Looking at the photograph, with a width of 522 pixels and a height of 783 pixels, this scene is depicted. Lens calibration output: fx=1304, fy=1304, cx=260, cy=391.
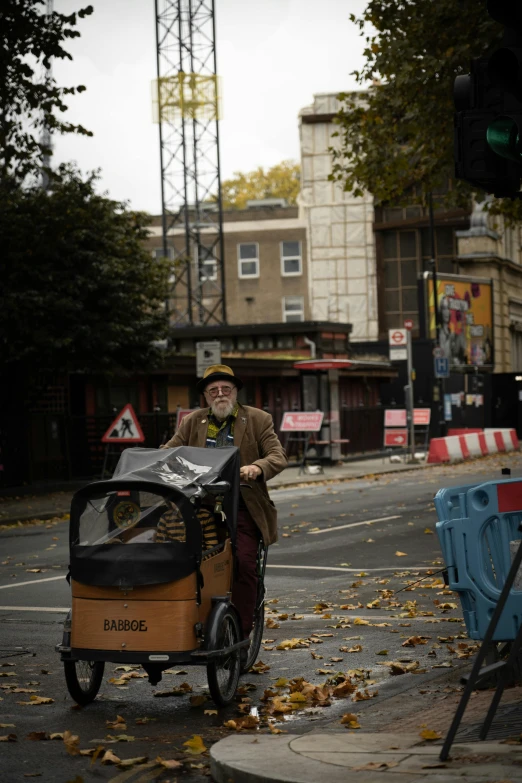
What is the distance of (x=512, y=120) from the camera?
6.10m

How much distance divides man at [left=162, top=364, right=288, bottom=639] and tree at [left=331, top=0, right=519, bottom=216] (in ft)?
46.7

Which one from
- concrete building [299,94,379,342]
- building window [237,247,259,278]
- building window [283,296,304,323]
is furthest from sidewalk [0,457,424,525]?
building window [237,247,259,278]

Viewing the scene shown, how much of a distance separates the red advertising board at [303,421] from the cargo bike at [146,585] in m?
26.1

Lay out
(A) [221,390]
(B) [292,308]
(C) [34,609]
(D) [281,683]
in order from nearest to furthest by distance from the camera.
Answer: (D) [281,683]
(A) [221,390]
(C) [34,609]
(B) [292,308]

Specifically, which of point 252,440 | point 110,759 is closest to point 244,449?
point 252,440

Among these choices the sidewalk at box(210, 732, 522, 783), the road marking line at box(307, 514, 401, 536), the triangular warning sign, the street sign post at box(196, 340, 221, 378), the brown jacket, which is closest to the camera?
the sidewalk at box(210, 732, 522, 783)

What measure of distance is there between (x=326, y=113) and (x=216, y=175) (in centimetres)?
1670

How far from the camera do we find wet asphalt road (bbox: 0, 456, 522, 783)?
6590mm

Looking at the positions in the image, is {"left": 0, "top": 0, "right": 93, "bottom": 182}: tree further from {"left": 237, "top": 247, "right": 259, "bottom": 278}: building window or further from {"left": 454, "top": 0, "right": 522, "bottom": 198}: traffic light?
{"left": 237, "top": 247, "right": 259, "bottom": 278}: building window

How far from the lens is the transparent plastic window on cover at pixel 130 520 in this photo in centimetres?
739

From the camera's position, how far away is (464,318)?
58531 mm

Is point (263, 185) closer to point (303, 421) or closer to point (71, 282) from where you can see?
point (303, 421)

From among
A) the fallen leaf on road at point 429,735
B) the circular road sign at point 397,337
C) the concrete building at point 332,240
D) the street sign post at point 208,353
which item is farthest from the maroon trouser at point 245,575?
the concrete building at point 332,240

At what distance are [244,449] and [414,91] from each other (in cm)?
1591
